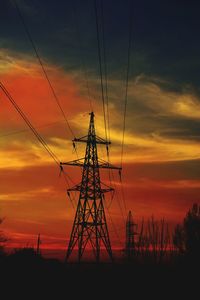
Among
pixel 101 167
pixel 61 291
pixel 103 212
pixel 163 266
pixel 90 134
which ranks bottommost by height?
pixel 61 291

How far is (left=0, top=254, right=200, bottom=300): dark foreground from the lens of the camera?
22656 mm

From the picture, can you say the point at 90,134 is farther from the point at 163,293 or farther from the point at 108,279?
the point at 163,293

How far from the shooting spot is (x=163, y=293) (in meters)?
23.0

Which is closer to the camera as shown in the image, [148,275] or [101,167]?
[148,275]

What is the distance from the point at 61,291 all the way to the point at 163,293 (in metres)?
5.31

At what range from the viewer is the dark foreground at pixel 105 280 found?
22.7 meters

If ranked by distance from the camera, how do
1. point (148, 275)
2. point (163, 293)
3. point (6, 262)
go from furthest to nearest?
point (6, 262) → point (148, 275) → point (163, 293)

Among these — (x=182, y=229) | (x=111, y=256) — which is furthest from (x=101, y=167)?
(x=182, y=229)

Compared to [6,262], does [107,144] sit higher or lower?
higher

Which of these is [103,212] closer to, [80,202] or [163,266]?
[80,202]

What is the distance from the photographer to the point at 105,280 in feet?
94.4

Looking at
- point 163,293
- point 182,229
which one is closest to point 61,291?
point 163,293

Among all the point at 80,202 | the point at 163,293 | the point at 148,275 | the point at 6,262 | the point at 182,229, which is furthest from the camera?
the point at 182,229

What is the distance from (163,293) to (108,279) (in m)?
6.70
